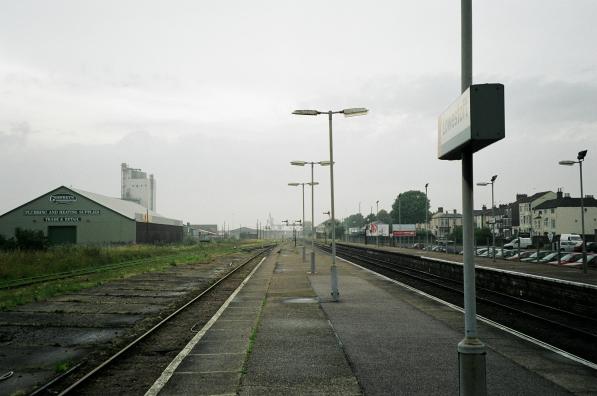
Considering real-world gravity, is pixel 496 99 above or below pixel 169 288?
above

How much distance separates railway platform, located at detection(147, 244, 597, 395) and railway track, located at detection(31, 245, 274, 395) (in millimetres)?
430

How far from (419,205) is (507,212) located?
1151 inches

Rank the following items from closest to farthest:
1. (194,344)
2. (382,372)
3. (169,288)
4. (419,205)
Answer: (382,372)
(194,344)
(169,288)
(419,205)

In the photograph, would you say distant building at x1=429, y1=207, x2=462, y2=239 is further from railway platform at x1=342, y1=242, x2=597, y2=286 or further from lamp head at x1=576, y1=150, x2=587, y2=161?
lamp head at x1=576, y1=150, x2=587, y2=161

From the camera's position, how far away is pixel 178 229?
113 meters

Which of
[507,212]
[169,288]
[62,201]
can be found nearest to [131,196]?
[62,201]

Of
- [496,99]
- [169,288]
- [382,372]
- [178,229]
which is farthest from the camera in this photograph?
[178,229]

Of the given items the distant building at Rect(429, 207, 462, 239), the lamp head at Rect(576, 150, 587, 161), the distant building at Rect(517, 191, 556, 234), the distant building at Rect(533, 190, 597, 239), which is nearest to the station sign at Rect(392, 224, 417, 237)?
the distant building at Rect(517, 191, 556, 234)

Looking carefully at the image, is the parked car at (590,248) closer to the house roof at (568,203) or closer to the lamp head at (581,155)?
the lamp head at (581,155)

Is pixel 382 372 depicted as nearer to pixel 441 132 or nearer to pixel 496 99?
pixel 441 132

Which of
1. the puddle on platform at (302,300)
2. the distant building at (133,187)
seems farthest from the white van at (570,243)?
the distant building at (133,187)

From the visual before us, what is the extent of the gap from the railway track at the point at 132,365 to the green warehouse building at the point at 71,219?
6028 centimetres

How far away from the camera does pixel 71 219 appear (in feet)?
232

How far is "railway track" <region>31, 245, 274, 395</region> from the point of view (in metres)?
8.28
